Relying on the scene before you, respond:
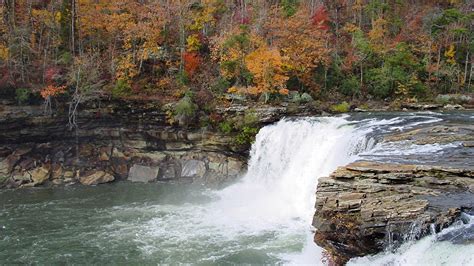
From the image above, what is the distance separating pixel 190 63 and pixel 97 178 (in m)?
9.32

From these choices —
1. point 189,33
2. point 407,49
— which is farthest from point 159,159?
point 407,49

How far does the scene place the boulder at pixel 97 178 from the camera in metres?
24.2

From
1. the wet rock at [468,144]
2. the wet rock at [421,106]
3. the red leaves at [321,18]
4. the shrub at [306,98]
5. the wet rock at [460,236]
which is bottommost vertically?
the wet rock at [460,236]

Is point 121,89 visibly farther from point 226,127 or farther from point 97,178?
point 226,127

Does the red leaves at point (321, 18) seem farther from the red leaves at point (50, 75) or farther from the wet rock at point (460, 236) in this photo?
the wet rock at point (460, 236)

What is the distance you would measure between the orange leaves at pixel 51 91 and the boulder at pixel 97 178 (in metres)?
4.92

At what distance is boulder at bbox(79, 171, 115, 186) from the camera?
2425 centimetres

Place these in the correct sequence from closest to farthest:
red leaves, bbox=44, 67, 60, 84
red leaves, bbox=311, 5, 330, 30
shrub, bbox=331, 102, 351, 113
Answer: red leaves, bbox=44, 67, 60, 84 → shrub, bbox=331, 102, 351, 113 → red leaves, bbox=311, 5, 330, 30

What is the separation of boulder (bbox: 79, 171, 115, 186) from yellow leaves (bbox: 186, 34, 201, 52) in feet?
33.2

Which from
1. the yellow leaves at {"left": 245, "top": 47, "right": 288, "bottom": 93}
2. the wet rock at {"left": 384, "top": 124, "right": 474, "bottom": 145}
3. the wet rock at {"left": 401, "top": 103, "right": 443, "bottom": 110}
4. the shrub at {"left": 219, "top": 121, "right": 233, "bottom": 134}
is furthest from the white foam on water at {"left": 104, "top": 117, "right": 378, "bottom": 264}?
the wet rock at {"left": 401, "top": 103, "right": 443, "bottom": 110}

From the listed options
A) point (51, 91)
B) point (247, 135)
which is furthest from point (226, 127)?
point (51, 91)

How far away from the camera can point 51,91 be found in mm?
23797

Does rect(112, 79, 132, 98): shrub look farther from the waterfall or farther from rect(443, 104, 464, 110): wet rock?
rect(443, 104, 464, 110): wet rock

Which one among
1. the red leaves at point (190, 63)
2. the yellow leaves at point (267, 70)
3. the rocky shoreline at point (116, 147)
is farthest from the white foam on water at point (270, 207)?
the red leaves at point (190, 63)
